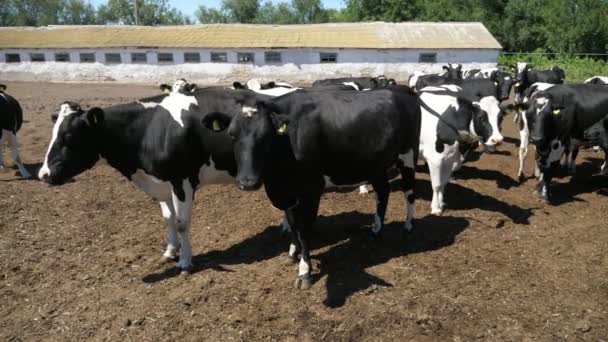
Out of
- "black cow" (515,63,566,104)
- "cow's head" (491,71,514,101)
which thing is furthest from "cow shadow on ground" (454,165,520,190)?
"black cow" (515,63,566,104)

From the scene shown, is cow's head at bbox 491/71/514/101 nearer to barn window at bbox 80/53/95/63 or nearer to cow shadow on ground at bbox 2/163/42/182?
cow shadow on ground at bbox 2/163/42/182

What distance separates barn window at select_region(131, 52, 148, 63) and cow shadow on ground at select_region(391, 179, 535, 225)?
2911 cm

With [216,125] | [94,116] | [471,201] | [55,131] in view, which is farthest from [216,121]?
[471,201]

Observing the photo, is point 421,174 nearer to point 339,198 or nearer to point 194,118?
point 339,198

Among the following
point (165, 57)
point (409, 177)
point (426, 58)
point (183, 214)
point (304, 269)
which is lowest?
point (304, 269)

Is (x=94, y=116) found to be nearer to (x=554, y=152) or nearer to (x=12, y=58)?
(x=554, y=152)

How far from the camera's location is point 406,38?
34.1 metres

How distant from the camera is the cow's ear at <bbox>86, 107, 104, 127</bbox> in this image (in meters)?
5.38

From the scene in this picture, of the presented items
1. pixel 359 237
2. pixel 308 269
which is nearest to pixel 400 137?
pixel 359 237

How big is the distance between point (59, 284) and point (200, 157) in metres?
2.39

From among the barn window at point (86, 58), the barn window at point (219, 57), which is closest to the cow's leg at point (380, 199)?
the barn window at point (219, 57)

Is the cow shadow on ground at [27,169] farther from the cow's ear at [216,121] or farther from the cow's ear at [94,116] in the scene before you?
the cow's ear at [216,121]

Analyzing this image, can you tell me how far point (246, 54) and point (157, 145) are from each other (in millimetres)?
29064

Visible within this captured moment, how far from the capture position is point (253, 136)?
4.84 metres
